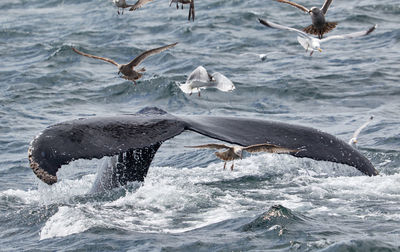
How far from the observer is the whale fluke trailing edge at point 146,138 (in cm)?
554

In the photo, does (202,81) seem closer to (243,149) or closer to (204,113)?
(243,149)

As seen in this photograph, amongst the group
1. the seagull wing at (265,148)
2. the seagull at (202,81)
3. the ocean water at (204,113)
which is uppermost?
the seagull wing at (265,148)

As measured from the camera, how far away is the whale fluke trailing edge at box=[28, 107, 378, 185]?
5.54 m

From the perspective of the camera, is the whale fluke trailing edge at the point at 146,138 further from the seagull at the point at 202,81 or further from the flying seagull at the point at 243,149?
the seagull at the point at 202,81

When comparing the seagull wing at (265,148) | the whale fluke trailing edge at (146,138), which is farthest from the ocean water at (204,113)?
the seagull wing at (265,148)

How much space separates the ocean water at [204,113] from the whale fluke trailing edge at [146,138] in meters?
0.65

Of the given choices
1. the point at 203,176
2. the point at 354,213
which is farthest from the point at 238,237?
the point at 203,176

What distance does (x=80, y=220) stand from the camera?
7.22m

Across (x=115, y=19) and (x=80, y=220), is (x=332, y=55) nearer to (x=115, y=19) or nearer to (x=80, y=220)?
(x=115, y=19)

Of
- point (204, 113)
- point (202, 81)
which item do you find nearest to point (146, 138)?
point (202, 81)

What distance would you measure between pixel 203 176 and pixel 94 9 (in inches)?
881

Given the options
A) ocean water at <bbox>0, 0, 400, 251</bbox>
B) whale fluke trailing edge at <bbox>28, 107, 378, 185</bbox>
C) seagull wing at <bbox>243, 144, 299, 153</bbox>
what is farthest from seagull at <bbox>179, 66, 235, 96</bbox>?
seagull wing at <bbox>243, 144, 299, 153</bbox>

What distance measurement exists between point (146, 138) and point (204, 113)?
9144 mm

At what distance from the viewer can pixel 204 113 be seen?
15.3m
